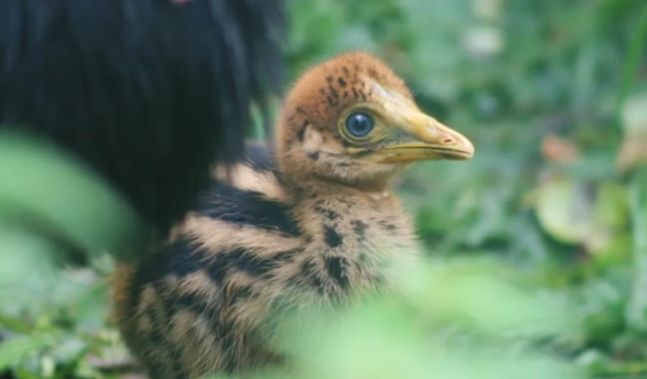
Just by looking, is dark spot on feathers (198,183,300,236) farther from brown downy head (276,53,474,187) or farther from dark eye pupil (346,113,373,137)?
dark eye pupil (346,113,373,137)

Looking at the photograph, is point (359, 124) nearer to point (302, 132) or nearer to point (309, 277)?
point (302, 132)

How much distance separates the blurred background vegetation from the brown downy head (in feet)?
0.71

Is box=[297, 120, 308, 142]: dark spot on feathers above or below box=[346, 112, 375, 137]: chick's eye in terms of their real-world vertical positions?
below

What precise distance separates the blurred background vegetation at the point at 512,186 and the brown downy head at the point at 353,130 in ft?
0.71

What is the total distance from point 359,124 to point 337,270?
0.88 feet

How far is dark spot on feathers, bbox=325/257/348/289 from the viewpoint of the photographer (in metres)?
2.27

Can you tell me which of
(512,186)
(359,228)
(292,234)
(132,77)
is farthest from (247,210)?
(512,186)

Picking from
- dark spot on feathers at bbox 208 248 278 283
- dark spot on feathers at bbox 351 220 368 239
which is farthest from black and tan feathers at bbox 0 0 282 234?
dark spot on feathers at bbox 351 220 368 239

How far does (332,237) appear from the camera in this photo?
90.7 inches

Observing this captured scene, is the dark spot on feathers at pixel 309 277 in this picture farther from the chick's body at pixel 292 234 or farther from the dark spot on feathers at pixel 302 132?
the dark spot on feathers at pixel 302 132

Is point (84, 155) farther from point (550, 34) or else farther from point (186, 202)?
point (550, 34)

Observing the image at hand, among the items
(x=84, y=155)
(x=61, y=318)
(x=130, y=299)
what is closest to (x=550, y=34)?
(x=61, y=318)

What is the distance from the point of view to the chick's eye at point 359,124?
238 centimetres

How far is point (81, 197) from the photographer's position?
133cm
